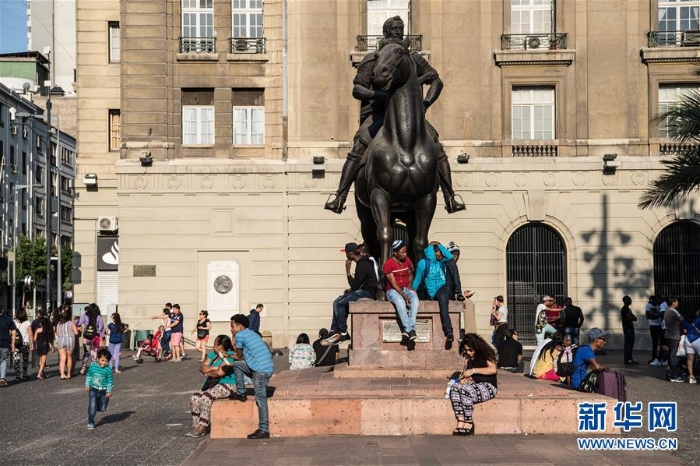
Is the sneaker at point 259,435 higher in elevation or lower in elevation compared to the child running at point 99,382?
lower

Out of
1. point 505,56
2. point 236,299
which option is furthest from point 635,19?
point 236,299

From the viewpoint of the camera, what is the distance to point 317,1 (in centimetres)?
3538

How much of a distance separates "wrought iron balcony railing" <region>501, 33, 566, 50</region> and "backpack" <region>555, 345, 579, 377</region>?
61.2 feet

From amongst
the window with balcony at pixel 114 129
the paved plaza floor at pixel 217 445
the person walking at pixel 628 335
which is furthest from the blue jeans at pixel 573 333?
the window with balcony at pixel 114 129

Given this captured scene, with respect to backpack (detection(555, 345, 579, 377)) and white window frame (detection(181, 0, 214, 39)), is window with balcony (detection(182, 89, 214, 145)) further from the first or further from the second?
backpack (detection(555, 345, 579, 377))

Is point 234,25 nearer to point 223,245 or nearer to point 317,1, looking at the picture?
point 317,1

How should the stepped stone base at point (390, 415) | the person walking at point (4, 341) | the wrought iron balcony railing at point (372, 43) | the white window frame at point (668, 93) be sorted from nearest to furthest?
1. the stepped stone base at point (390, 415)
2. the person walking at point (4, 341)
3. the white window frame at point (668, 93)
4. the wrought iron balcony railing at point (372, 43)

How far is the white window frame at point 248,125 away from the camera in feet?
118

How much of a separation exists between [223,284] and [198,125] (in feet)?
17.5

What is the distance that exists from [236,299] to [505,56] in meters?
11.6

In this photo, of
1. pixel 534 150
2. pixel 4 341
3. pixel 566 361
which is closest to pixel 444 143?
pixel 534 150

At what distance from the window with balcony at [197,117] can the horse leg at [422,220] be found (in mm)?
20522

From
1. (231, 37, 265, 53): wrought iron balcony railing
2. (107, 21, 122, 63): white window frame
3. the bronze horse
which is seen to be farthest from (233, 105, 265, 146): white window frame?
the bronze horse

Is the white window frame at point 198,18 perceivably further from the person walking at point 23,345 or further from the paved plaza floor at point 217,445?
the paved plaza floor at point 217,445
